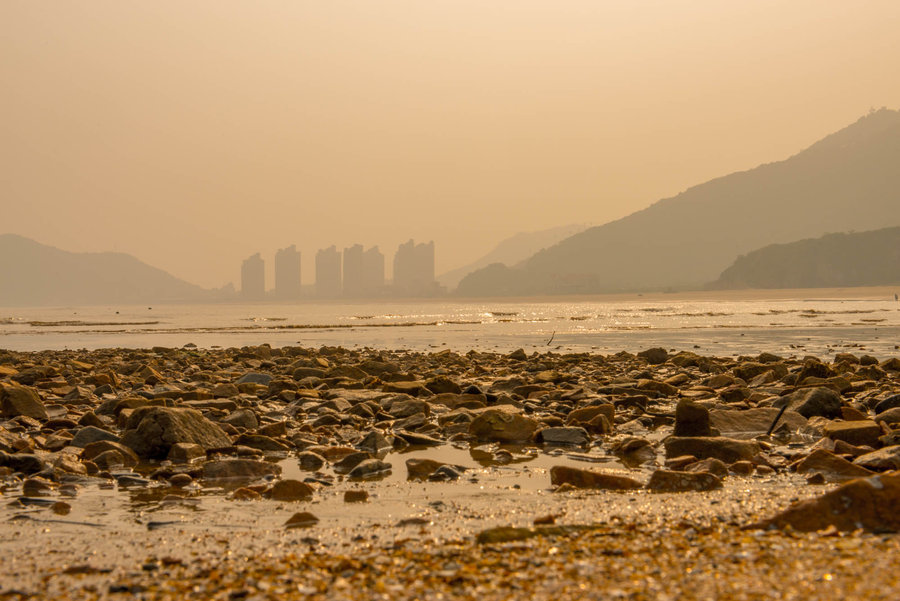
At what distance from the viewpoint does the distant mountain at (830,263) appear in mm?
168875

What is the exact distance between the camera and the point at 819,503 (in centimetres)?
456

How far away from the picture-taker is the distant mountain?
16888 cm

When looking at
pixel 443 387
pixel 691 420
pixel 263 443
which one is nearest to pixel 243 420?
pixel 263 443

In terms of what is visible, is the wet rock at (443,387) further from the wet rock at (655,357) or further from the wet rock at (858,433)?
the wet rock at (655,357)

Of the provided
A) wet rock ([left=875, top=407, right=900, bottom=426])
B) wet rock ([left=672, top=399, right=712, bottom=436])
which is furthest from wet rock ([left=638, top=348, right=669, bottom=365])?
wet rock ([left=672, top=399, right=712, bottom=436])

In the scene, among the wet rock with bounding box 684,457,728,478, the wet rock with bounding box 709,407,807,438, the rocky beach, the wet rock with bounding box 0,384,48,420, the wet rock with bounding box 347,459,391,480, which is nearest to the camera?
the rocky beach

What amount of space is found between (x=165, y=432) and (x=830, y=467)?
6421 millimetres

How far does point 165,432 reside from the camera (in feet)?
26.0

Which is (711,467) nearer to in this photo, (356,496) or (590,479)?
(590,479)

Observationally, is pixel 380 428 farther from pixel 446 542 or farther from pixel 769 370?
pixel 769 370

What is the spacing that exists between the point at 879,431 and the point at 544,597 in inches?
218

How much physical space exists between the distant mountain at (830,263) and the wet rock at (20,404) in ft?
600

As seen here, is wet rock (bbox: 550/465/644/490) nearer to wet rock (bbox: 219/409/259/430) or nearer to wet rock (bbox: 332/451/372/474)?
wet rock (bbox: 332/451/372/474)

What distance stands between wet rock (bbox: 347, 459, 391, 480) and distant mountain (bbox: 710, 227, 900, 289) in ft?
600
